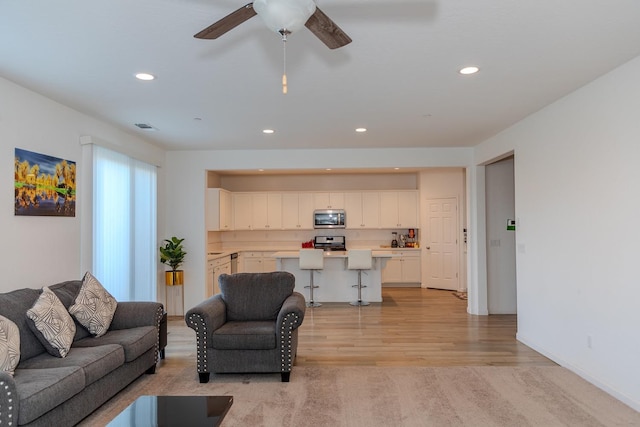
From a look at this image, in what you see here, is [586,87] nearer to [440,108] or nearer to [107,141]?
[440,108]

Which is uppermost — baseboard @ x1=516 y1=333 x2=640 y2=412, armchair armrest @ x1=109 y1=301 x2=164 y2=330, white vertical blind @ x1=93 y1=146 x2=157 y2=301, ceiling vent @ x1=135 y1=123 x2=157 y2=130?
ceiling vent @ x1=135 y1=123 x2=157 y2=130

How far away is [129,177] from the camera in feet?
17.3

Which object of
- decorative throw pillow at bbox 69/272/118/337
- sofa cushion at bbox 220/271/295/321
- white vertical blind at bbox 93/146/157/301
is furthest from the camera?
white vertical blind at bbox 93/146/157/301

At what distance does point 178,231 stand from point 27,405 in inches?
170

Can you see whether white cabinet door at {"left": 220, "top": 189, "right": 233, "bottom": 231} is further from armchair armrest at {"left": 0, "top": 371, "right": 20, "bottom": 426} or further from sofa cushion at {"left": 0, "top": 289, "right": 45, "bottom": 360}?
armchair armrest at {"left": 0, "top": 371, "right": 20, "bottom": 426}

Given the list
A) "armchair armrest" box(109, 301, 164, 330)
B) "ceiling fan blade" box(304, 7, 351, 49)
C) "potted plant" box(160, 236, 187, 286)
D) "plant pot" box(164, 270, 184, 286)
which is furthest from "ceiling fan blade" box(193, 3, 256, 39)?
"plant pot" box(164, 270, 184, 286)

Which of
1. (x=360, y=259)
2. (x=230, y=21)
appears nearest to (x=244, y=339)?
(x=230, y=21)

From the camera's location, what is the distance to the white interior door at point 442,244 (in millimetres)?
8367

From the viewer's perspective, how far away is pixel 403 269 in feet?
29.0

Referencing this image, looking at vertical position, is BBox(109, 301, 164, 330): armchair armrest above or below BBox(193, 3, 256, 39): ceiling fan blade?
below

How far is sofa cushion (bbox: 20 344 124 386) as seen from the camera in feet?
9.27

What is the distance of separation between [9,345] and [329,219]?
6621 mm

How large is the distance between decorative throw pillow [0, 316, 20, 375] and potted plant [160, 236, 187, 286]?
3.36m

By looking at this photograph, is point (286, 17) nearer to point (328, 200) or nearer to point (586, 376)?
point (586, 376)
